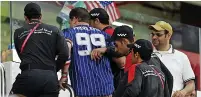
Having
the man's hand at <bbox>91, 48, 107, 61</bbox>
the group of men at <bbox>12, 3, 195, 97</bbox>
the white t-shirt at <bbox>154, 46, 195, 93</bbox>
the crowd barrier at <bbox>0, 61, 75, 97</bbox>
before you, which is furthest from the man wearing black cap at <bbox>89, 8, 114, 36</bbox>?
the crowd barrier at <bbox>0, 61, 75, 97</bbox>

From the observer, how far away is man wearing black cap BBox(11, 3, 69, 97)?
654 cm

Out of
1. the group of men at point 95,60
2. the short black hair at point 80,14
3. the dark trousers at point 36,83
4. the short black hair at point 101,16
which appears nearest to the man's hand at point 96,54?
the group of men at point 95,60

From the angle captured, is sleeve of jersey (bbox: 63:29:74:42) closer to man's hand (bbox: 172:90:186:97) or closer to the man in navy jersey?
the man in navy jersey

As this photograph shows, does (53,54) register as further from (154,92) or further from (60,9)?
(60,9)

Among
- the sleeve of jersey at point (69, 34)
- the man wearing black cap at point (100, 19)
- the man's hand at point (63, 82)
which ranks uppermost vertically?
the man wearing black cap at point (100, 19)

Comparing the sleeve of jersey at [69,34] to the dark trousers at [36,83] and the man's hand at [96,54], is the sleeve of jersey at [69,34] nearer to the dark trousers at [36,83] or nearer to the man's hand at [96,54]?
the man's hand at [96,54]

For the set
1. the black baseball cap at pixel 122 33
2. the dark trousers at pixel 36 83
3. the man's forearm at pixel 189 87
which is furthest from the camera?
the man's forearm at pixel 189 87

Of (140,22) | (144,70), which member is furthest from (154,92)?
(140,22)

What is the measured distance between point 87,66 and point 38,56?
0.77 meters

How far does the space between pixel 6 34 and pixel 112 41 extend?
3.73 m

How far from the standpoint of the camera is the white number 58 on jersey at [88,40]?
23.5ft

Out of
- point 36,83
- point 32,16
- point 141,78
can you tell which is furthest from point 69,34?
point 141,78

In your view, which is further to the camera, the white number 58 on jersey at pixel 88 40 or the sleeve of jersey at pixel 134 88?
the white number 58 on jersey at pixel 88 40

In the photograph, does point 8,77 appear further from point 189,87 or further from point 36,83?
point 189,87
